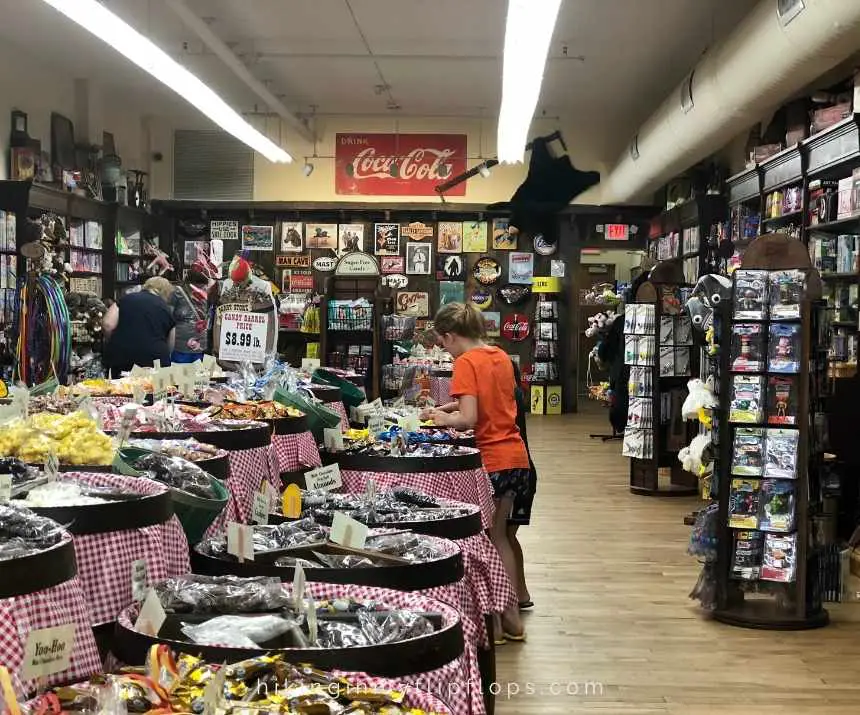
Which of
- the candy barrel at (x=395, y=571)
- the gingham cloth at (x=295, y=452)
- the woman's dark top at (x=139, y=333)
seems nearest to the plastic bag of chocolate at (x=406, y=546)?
the candy barrel at (x=395, y=571)

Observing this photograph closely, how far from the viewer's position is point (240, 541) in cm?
253

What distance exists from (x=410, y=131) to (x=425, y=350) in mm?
4565

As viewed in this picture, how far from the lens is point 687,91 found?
33.6 ft

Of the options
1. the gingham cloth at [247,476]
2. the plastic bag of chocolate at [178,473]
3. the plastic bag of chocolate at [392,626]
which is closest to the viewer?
the plastic bag of chocolate at [392,626]

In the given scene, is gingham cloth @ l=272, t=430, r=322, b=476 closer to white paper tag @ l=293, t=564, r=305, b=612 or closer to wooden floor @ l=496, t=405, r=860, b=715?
wooden floor @ l=496, t=405, r=860, b=715

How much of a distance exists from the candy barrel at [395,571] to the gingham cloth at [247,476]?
24.6 inches

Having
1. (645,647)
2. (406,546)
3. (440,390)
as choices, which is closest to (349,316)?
(440,390)

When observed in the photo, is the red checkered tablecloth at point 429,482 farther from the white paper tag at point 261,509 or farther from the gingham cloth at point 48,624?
the gingham cloth at point 48,624

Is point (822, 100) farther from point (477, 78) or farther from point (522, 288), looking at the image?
point (522, 288)

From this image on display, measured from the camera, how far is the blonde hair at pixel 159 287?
8.23 m

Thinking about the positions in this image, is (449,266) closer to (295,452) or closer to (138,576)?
(295,452)

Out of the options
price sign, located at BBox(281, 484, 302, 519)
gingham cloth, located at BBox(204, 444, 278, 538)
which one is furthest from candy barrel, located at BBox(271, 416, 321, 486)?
price sign, located at BBox(281, 484, 302, 519)

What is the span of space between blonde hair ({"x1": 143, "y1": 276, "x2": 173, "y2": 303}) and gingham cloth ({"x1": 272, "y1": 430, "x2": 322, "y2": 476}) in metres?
3.88

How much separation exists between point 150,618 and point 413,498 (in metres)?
1.48
